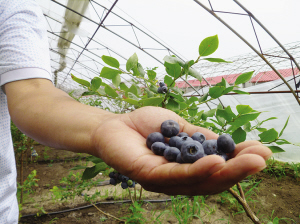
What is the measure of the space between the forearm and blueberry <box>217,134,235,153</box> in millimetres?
423

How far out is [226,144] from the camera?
2.15 feet

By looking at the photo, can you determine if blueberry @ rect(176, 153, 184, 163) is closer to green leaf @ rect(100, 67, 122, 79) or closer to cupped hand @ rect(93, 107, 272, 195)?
cupped hand @ rect(93, 107, 272, 195)

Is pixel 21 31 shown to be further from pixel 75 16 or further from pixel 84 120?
pixel 75 16

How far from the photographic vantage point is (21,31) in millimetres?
796

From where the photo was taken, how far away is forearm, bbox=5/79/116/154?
2.35 ft

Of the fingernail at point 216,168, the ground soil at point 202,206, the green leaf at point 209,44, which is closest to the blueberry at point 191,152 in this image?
the fingernail at point 216,168

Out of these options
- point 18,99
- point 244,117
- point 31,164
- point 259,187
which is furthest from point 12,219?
point 31,164

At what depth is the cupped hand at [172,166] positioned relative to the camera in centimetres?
47

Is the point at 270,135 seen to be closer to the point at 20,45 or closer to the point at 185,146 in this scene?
the point at 185,146

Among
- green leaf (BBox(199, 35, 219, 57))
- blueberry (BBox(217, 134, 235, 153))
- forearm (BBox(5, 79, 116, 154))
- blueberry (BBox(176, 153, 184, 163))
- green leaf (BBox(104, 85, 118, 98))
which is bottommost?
forearm (BBox(5, 79, 116, 154))

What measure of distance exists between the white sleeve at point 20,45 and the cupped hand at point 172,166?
0.37 m

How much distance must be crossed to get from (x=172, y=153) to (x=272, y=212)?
1.86 m

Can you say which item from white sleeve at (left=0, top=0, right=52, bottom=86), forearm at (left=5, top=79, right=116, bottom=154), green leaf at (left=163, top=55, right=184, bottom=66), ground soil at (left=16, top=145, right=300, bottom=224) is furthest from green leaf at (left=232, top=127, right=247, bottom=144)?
ground soil at (left=16, top=145, right=300, bottom=224)

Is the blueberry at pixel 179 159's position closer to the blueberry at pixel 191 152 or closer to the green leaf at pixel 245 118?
the blueberry at pixel 191 152
